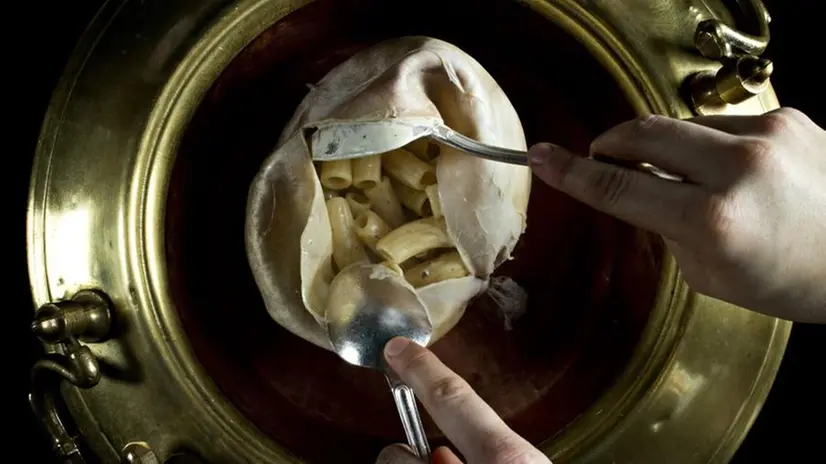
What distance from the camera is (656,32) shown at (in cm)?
62

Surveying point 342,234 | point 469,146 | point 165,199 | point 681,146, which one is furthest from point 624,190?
point 165,199

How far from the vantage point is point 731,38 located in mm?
596

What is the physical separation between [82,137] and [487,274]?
0.36m

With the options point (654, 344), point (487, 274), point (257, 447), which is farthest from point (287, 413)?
point (654, 344)

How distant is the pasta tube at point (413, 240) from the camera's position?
56cm

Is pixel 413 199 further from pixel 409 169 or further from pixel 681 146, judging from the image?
pixel 681 146

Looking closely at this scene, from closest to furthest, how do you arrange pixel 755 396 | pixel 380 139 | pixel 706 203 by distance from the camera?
1. pixel 706 203
2. pixel 380 139
3. pixel 755 396

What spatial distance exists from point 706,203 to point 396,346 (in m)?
0.21

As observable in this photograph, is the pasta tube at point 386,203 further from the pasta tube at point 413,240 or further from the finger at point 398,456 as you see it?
the finger at point 398,456

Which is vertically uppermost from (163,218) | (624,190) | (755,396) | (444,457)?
(163,218)

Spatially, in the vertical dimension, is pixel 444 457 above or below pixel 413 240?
below

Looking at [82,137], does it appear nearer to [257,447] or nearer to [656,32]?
[257,447]

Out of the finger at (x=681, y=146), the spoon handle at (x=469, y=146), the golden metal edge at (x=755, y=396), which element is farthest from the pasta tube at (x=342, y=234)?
the golden metal edge at (x=755, y=396)

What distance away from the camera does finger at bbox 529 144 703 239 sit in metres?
0.41
